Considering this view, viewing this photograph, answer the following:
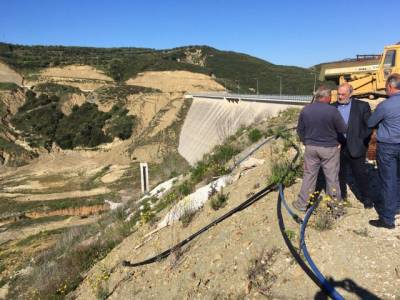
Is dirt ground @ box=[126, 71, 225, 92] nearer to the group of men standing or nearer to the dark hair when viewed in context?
the group of men standing

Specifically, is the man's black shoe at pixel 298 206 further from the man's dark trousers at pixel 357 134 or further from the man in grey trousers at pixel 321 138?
the man's dark trousers at pixel 357 134

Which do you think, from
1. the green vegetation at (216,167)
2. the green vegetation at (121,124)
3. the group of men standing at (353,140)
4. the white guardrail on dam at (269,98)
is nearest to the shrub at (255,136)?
the green vegetation at (216,167)

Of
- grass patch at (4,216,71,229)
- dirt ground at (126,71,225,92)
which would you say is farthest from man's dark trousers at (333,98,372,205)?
dirt ground at (126,71,225,92)

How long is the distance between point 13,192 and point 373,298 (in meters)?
36.2

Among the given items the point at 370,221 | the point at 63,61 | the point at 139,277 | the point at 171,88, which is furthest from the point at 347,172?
the point at 63,61

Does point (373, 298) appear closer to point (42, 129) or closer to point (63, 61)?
point (42, 129)

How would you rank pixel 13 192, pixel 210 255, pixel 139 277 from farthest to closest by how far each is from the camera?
pixel 13 192 < pixel 139 277 < pixel 210 255

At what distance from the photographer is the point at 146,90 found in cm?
6431

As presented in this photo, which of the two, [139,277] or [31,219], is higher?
[139,277]

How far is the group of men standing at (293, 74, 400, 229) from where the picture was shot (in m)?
5.20

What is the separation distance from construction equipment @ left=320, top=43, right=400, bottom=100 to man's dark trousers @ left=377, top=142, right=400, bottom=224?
20.9ft

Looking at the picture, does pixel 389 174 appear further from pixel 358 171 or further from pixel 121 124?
pixel 121 124

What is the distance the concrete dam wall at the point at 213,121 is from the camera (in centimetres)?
3225

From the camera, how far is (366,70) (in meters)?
18.8
